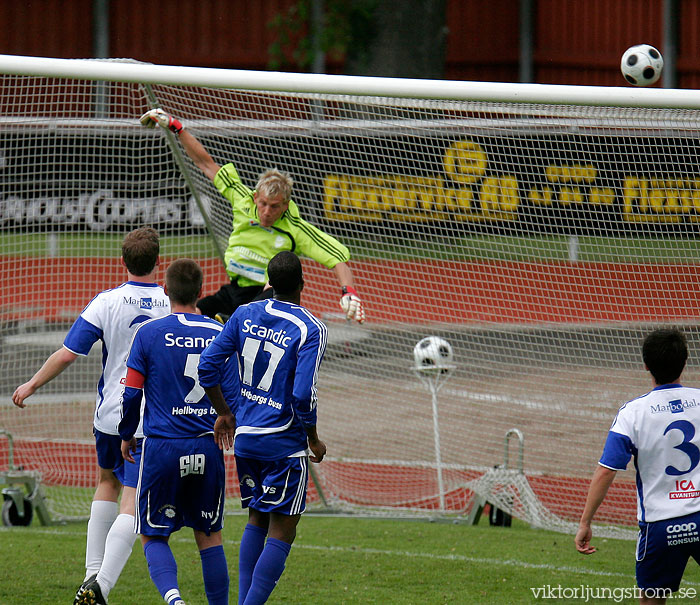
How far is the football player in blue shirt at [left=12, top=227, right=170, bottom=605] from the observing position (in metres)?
4.59

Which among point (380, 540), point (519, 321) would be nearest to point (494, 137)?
point (519, 321)

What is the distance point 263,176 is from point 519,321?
301 centimetres

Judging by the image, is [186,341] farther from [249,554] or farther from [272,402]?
[249,554]

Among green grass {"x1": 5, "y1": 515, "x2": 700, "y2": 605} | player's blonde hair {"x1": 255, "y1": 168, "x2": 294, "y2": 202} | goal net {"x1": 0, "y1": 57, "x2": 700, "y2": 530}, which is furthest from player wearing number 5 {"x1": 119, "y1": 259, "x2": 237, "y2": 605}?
goal net {"x1": 0, "y1": 57, "x2": 700, "y2": 530}

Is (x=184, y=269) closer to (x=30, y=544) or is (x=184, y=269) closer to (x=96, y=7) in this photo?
(x=30, y=544)

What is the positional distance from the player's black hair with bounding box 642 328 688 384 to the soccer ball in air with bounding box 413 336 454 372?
2844mm

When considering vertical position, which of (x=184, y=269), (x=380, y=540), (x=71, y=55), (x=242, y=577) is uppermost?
(x=71, y=55)

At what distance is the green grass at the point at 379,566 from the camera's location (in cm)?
520

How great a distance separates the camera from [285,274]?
4.34m

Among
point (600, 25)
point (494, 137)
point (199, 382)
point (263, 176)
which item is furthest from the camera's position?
point (600, 25)

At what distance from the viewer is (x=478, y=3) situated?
25766mm

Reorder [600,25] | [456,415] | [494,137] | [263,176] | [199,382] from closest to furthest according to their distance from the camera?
[199,382] → [263,176] → [494,137] → [456,415] → [600,25]

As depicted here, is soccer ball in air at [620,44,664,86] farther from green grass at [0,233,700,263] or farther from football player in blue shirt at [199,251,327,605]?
Answer: football player in blue shirt at [199,251,327,605]

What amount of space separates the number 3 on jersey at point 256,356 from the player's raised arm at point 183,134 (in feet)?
7.18
